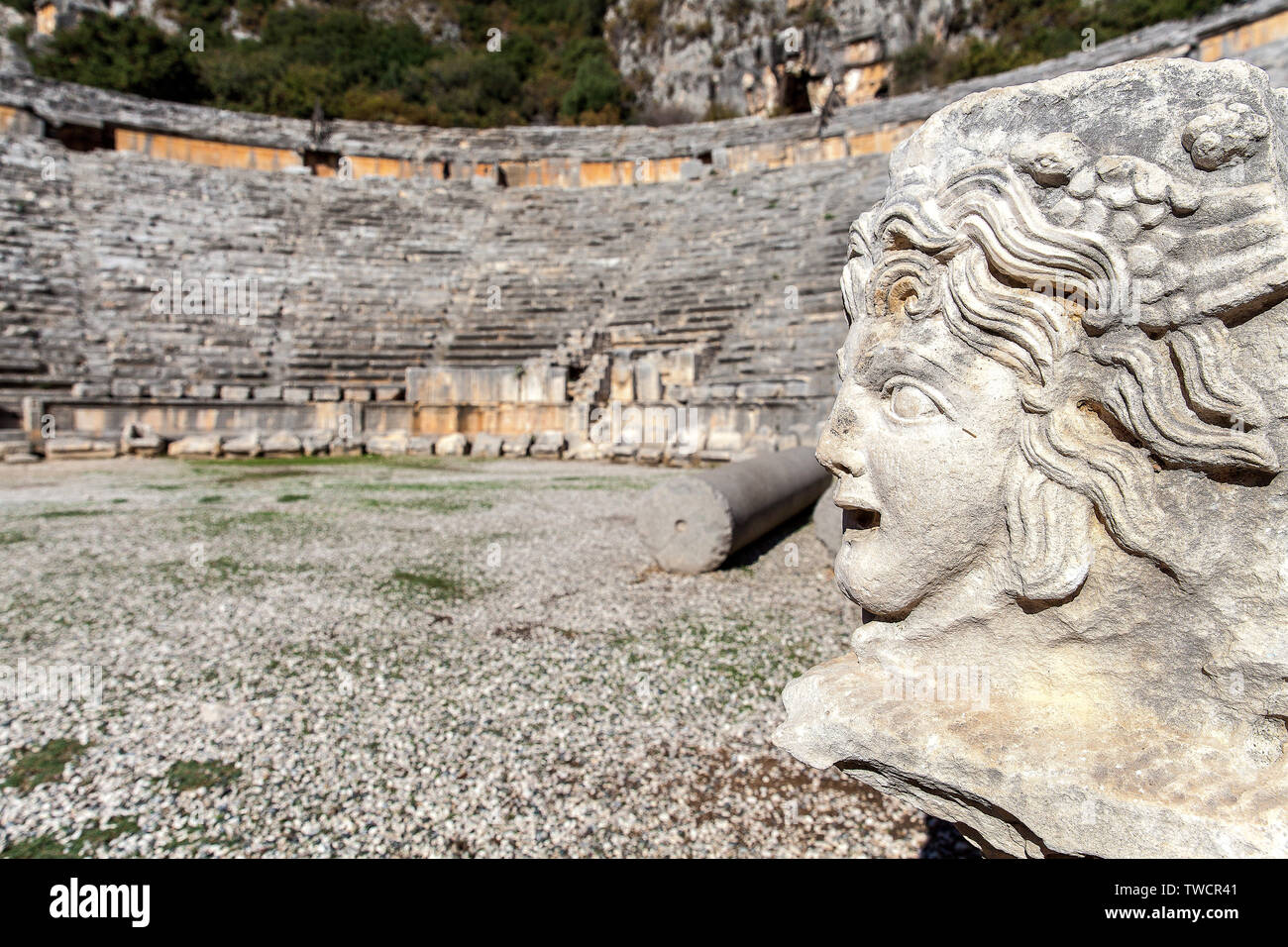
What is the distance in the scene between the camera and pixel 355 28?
38.3m

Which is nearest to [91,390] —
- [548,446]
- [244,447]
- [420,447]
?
[244,447]

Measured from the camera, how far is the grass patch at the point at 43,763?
2816 millimetres

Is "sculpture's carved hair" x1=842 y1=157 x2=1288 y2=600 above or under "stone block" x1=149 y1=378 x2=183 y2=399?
under

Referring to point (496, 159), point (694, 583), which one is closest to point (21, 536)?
point (694, 583)

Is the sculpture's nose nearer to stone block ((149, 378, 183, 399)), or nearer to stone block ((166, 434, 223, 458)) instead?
stone block ((166, 434, 223, 458))

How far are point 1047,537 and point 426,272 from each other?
1915 centimetres

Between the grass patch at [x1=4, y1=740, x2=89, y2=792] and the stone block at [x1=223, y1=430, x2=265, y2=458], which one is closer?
the grass patch at [x1=4, y1=740, x2=89, y2=792]

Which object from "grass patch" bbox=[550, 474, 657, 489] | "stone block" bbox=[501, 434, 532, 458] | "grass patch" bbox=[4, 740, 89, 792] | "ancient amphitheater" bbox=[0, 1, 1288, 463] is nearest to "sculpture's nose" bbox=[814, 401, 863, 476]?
"grass patch" bbox=[4, 740, 89, 792]

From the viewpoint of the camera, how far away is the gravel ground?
2594 mm

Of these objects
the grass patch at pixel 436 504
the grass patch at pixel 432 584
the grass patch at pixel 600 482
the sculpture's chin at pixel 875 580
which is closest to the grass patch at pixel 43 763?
the grass patch at pixel 432 584
